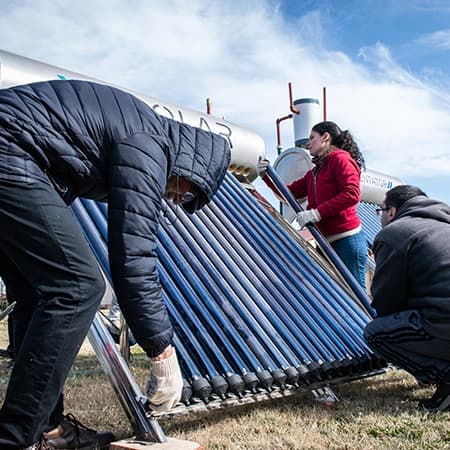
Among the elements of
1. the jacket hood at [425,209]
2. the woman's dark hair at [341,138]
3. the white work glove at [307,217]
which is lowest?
the white work glove at [307,217]

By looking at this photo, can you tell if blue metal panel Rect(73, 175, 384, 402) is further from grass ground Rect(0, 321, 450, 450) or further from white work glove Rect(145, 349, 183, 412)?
white work glove Rect(145, 349, 183, 412)

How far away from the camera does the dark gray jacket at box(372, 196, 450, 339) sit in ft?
9.70

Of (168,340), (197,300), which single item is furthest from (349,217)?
(168,340)

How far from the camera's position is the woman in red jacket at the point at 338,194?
4.47 metres

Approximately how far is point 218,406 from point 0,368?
250 cm

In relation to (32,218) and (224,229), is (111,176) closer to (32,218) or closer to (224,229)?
(32,218)

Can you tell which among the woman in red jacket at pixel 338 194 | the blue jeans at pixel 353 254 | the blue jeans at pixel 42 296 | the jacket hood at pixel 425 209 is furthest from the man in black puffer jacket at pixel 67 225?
the blue jeans at pixel 353 254

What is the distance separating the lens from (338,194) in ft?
14.7

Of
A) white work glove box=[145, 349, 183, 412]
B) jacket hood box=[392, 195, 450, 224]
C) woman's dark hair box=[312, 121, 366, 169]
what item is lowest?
white work glove box=[145, 349, 183, 412]

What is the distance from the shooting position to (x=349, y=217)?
4574 mm

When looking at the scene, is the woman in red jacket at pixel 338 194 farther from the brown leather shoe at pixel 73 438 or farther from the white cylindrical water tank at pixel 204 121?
the brown leather shoe at pixel 73 438

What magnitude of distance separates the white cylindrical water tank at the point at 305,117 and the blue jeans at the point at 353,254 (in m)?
5.19

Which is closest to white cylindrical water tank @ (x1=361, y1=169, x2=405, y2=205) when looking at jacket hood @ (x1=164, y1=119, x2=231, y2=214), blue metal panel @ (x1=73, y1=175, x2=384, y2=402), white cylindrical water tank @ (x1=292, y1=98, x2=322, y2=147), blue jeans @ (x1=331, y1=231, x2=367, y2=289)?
white cylindrical water tank @ (x1=292, y1=98, x2=322, y2=147)

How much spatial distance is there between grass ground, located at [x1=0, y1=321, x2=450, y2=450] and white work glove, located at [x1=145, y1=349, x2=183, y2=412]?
12.3 inches
